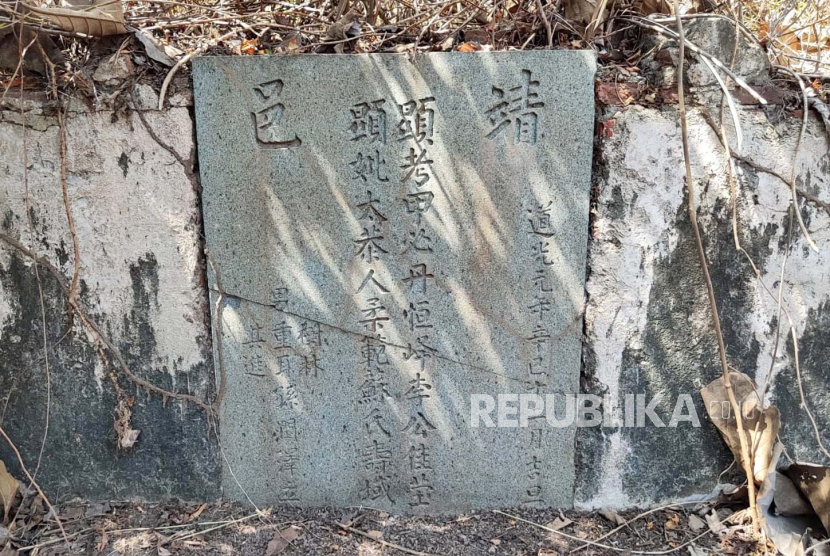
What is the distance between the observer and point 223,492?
7.41 ft

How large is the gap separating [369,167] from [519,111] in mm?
541

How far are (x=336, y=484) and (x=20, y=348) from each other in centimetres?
126

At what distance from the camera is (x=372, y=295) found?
2.12m

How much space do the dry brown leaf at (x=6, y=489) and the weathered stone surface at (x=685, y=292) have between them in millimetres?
2100

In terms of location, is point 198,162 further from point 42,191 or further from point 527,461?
point 527,461

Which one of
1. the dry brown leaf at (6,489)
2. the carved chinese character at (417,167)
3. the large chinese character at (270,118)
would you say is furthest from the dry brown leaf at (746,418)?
the dry brown leaf at (6,489)

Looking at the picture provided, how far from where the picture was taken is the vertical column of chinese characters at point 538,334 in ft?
6.75

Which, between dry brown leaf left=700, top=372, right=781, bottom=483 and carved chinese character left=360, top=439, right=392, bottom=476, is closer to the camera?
dry brown leaf left=700, top=372, right=781, bottom=483

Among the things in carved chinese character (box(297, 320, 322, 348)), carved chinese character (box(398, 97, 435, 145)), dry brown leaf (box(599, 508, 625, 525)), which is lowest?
dry brown leaf (box(599, 508, 625, 525))

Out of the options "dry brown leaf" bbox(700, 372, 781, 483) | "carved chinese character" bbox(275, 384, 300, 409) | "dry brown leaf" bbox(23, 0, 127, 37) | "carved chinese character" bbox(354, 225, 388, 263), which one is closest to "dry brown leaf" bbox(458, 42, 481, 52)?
"carved chinese character" bbox(354, 225, 388, 263)

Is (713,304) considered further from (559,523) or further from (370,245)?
(370,245)

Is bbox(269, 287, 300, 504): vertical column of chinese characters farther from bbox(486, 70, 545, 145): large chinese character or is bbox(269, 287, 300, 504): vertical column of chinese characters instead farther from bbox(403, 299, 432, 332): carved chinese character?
bbox(486, 70, 545, 145): large chinese character

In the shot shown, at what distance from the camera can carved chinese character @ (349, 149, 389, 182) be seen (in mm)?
2020

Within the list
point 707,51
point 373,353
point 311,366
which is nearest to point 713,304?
point 707,51
